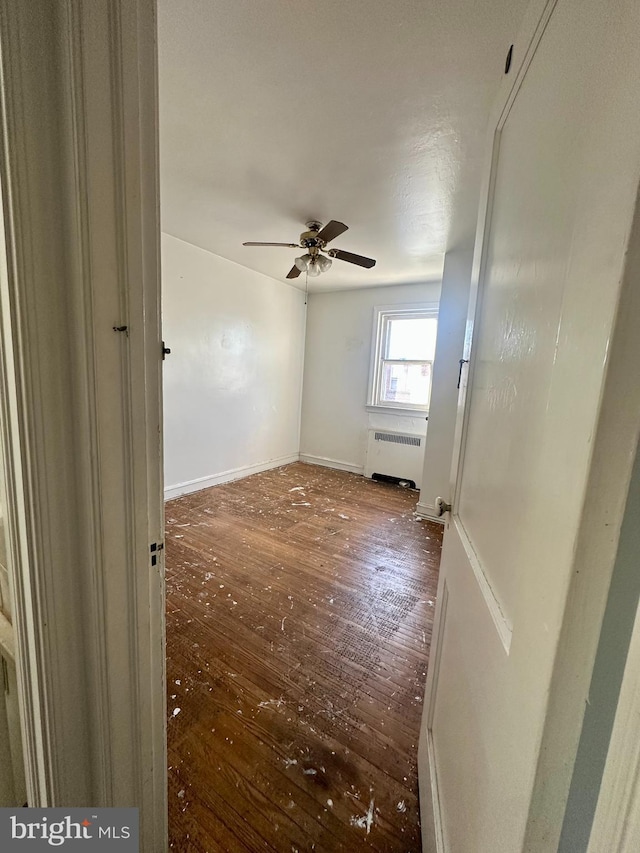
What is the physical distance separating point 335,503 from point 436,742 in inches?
104

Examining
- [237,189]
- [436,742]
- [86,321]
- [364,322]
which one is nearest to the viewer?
[86,321]

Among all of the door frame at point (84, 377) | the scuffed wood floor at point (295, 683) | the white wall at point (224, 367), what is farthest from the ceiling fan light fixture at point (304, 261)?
the scuffed wood floor at point (295, 683)

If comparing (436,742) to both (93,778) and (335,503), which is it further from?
(335,503)

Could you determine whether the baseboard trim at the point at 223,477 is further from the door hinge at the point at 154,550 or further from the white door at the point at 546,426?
the white door at the point at 546,426

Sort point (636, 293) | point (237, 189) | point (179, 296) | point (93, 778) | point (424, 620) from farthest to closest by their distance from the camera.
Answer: point (179, 296) < point (237, 189) < point (424, 620) < point (93, 778) < point (636, 293)

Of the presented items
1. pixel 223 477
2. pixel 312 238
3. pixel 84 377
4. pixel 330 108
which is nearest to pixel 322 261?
pixel 312 238

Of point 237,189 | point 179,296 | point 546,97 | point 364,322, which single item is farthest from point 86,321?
point 364,322

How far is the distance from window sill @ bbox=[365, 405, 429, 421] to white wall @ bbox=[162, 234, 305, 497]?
1.24 m

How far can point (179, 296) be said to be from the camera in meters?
3.23

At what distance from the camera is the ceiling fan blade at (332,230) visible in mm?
2199

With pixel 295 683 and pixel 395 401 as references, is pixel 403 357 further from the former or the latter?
pixel 295 683

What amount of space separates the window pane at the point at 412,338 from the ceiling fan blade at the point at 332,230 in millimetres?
2047

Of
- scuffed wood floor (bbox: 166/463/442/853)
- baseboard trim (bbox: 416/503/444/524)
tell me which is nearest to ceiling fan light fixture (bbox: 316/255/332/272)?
scuffed wood floor (bbox: 166/463/442/853)

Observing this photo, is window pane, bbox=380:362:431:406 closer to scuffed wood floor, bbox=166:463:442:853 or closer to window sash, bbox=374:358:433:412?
window sash, bbox=374:358:433:412
